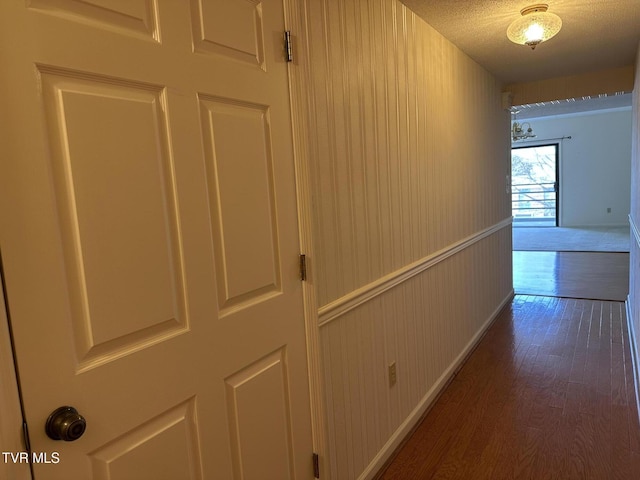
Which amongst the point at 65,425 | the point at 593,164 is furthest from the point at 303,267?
the point at 593,164

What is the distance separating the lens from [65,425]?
2.71 ft

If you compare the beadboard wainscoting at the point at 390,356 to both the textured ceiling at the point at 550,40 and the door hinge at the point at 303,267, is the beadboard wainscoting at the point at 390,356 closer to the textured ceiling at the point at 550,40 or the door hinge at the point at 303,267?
the door hinge at the point at 303,267

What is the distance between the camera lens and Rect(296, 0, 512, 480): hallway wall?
1646 millimetres

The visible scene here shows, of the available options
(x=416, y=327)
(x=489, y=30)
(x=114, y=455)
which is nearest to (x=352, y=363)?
(x=416, y=327)

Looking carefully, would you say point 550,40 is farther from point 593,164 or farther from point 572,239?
point 593,164

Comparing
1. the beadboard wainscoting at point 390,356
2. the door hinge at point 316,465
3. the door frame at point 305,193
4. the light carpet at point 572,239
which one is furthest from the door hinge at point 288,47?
the light carpet at point 572,239

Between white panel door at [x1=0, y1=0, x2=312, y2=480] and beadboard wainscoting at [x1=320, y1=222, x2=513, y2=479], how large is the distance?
35 cm

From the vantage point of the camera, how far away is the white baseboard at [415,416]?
201 cm

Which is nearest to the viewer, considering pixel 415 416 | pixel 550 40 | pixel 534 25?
pixel 534 25

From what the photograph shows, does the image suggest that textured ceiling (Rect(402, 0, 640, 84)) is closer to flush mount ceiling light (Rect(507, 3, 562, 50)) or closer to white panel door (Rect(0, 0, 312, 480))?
flush mount ceiling light (Rect(507, 3, 562, 50))

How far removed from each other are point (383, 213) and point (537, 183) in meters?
9.81

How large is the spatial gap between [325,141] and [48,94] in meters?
0.97

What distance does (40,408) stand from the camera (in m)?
0.80

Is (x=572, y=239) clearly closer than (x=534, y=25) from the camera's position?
No
